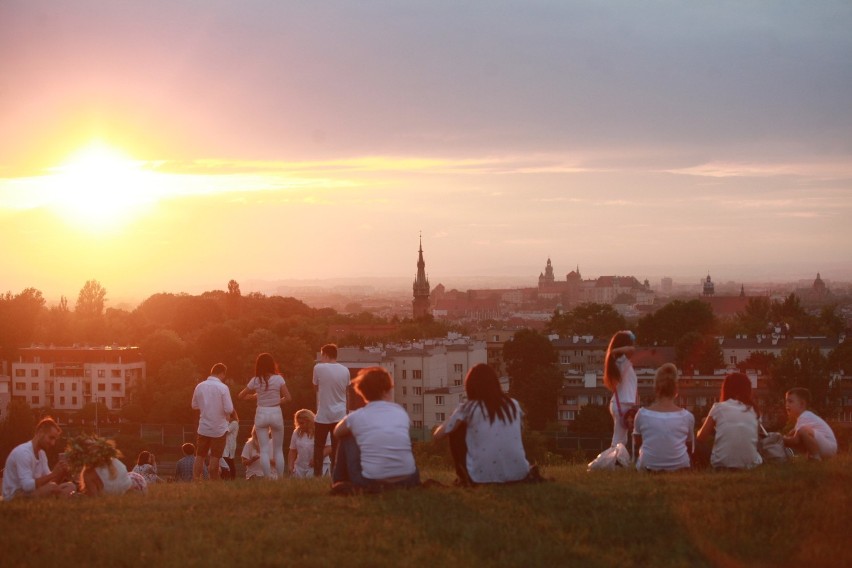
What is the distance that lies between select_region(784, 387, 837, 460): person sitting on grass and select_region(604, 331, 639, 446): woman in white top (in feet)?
5.74

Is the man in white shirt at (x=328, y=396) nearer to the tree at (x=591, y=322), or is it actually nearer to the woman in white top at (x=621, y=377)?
the woman in white top at (x=621, y=377)

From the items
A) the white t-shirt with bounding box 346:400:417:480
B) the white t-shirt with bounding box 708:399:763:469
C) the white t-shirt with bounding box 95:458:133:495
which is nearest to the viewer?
the white t-shirt with bounding box 346:400:417:480

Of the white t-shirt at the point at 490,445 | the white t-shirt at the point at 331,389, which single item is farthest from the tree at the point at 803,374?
the white t-shirt at the point at 490,445

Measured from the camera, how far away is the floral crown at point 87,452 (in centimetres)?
1264

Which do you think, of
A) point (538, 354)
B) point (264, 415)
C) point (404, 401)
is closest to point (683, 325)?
point (538, 354)

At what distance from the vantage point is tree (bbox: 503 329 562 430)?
8062cm

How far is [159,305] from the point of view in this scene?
135 m

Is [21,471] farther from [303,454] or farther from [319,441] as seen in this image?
[303,454]

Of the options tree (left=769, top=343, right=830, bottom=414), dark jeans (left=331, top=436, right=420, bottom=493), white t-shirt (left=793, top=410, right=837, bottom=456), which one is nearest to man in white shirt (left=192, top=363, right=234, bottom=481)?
dark jeans (left=331, top=436, right=420, bottom=493)

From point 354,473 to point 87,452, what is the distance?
285 centimetres

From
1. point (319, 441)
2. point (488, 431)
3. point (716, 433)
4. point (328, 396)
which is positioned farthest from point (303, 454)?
point (716, 433)

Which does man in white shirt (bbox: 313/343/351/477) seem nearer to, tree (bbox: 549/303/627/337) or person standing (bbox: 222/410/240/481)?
person standing (bbox: 222/410/240/481)

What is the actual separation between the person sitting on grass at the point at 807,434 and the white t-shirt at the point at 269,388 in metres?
6.48

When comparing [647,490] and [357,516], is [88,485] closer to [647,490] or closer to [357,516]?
[357,516]
